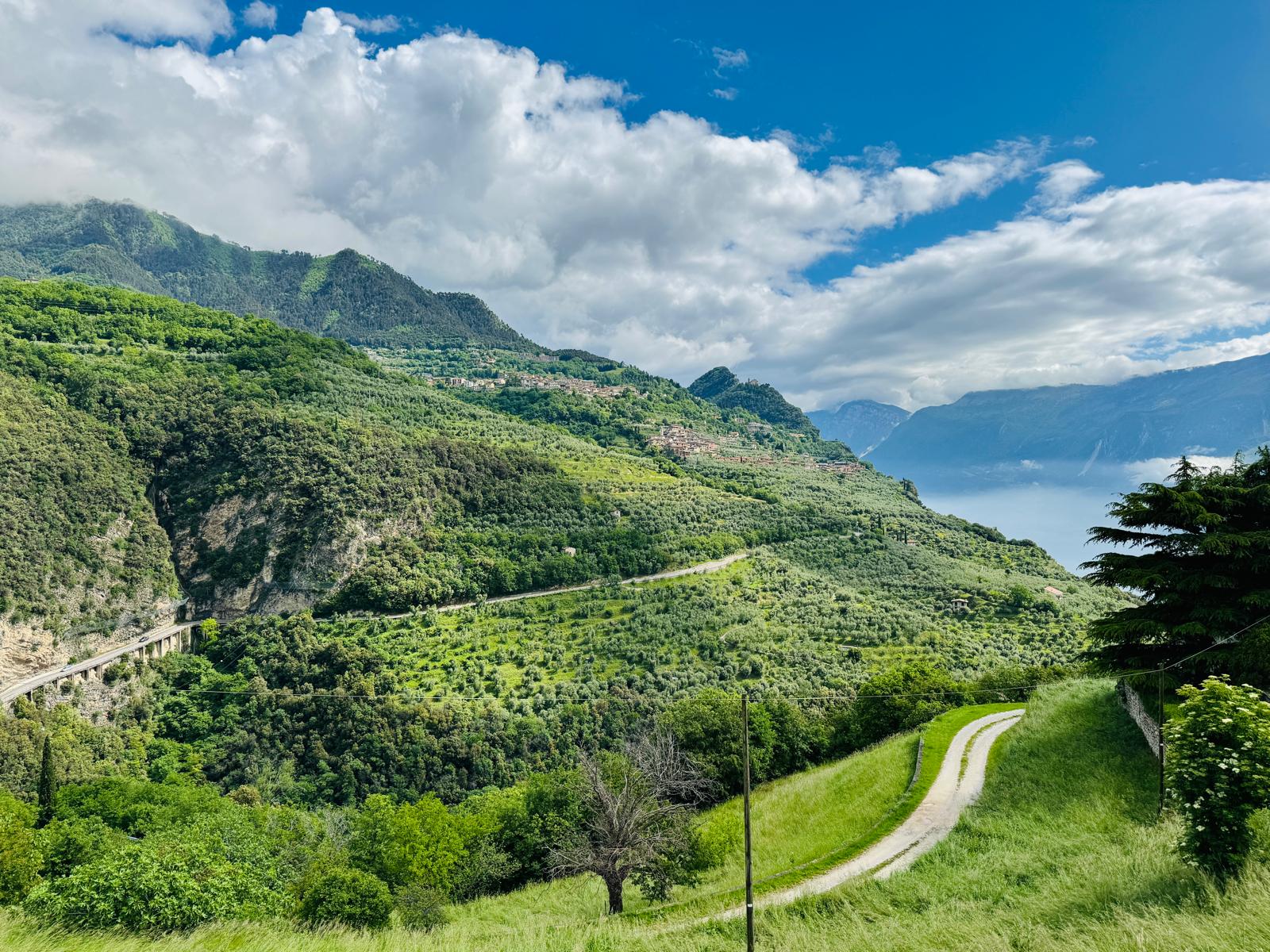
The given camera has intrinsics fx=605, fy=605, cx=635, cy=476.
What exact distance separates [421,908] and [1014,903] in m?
17.6

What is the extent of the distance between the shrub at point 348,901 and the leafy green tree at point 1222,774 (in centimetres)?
1980

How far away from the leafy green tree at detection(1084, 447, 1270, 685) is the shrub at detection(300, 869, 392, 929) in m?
23.2

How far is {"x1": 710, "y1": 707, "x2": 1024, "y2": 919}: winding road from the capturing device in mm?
14922

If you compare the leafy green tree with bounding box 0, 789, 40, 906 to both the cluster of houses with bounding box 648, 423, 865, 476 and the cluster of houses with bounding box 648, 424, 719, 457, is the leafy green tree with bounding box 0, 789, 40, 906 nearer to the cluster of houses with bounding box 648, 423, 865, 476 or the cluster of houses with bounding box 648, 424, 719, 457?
the cluster of houses with bounding box 648, 423, 865, 476

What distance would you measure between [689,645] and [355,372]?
9381 centimetres

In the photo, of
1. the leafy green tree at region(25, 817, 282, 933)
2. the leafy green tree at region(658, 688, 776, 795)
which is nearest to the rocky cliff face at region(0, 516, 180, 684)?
the leafy green tree at region(25, 817, 282, 933)

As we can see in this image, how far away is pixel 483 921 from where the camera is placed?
19.0m

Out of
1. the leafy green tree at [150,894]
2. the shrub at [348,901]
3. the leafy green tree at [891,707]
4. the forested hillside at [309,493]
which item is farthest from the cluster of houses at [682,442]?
the leafy green tree at [150,894]

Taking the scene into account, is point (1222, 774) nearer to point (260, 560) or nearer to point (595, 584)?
point (595, 584)

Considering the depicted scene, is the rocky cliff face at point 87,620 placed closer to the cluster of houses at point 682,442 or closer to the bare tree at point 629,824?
the bare tree at point 629,824

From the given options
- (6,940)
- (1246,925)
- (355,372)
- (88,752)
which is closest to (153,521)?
(88,752)

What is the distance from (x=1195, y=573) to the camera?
54.1 feet

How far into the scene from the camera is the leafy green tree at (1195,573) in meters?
15.5

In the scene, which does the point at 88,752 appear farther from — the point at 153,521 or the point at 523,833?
the point at 523,833
